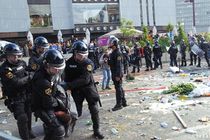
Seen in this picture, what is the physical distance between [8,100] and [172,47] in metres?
17.4

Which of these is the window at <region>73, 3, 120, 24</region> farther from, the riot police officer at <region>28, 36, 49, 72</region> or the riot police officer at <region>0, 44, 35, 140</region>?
the riot police officer at <region>0, 44, 35, 140</region>

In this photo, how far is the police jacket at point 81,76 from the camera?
23.7ft

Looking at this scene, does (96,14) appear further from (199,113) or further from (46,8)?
(199,113)

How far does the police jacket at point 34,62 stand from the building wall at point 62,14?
161 ft

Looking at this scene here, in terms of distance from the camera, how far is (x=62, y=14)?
57.6 metres

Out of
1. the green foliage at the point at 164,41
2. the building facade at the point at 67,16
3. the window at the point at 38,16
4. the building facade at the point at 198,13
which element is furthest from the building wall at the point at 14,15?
the building facade at the point at 198,13

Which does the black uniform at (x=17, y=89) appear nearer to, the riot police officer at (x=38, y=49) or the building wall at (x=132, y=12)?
the riot police officer at (x=38, y=49)

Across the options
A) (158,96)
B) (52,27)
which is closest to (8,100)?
(158,96)

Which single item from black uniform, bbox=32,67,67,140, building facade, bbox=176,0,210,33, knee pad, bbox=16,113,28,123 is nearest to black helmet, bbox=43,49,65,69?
black uniform, bbox=32,67,67,140

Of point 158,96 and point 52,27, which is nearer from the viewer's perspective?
point 158,96

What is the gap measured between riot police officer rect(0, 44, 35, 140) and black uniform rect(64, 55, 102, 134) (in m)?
0.87

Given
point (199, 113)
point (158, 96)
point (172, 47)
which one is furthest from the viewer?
point (172, 47)

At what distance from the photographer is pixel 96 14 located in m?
58.9

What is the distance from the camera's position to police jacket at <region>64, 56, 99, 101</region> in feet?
23.7
